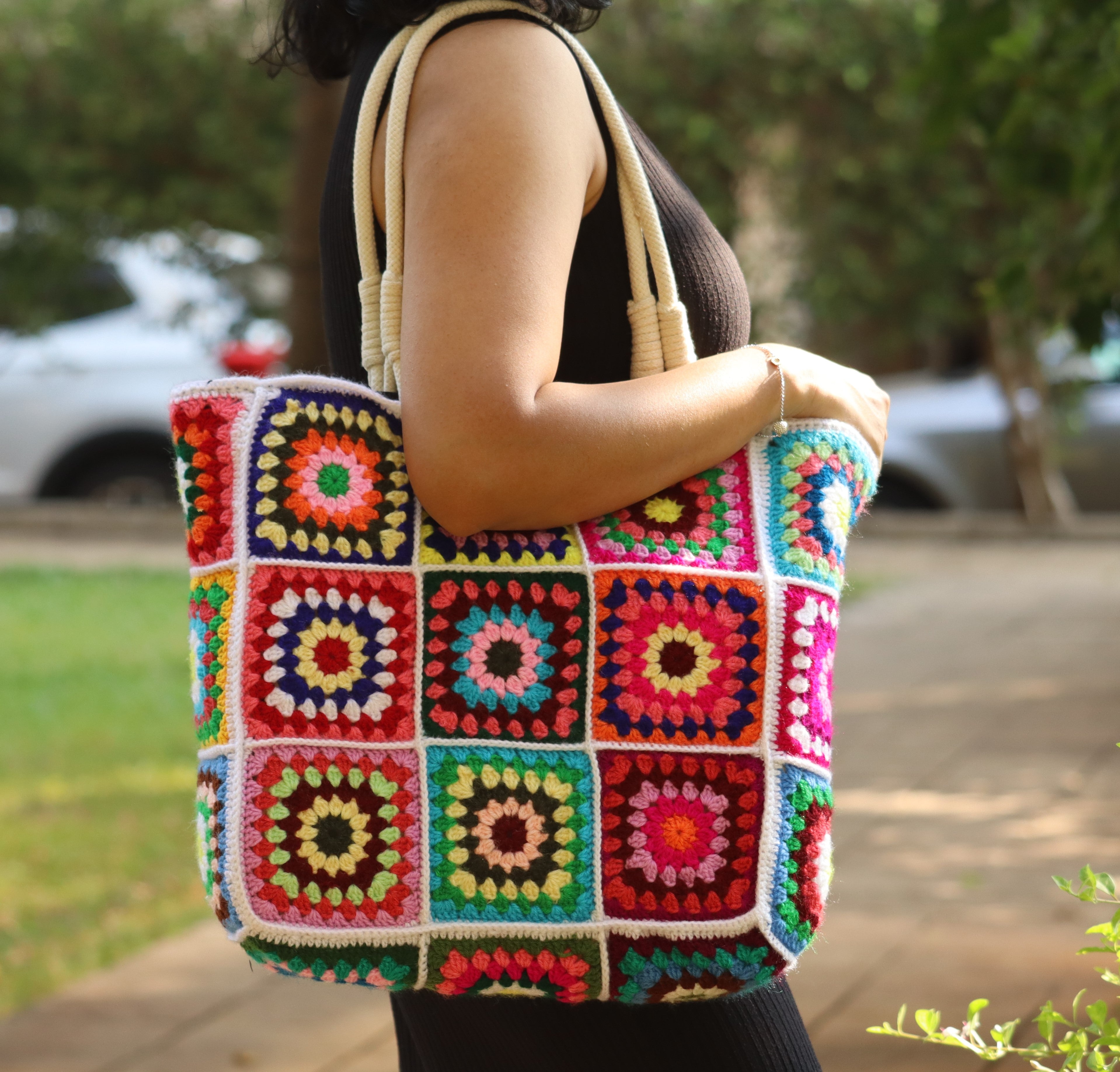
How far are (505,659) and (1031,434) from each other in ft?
27.0

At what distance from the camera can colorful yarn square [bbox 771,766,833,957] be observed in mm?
1224

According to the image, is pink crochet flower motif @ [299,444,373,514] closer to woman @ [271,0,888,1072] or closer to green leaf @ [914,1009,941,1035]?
woman @ [271,0,888,1072]

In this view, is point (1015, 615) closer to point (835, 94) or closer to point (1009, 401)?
point (1009, 401)

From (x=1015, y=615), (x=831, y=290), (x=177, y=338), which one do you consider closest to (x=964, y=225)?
(x=831, y=290)

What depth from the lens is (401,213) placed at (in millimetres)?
1252

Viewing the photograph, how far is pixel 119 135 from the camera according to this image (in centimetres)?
952

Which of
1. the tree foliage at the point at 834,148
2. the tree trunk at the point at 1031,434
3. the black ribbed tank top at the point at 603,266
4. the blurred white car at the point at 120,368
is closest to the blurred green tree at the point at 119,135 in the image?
the blurred white car at the point at 120,368

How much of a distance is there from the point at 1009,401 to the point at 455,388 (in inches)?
322

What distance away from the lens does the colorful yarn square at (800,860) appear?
1.22 metres

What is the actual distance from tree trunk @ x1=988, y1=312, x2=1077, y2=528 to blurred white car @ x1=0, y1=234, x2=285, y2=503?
4449mm

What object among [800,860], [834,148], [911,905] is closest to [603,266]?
[800,860]

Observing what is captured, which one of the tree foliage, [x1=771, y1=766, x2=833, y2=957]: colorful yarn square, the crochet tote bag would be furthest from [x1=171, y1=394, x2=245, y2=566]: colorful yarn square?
the tree foliage

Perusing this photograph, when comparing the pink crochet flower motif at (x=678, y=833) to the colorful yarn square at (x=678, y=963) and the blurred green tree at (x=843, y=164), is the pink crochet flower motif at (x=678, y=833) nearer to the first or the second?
the colorful yarn square at (x=678, y=963)

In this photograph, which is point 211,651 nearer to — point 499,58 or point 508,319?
point 508,319
